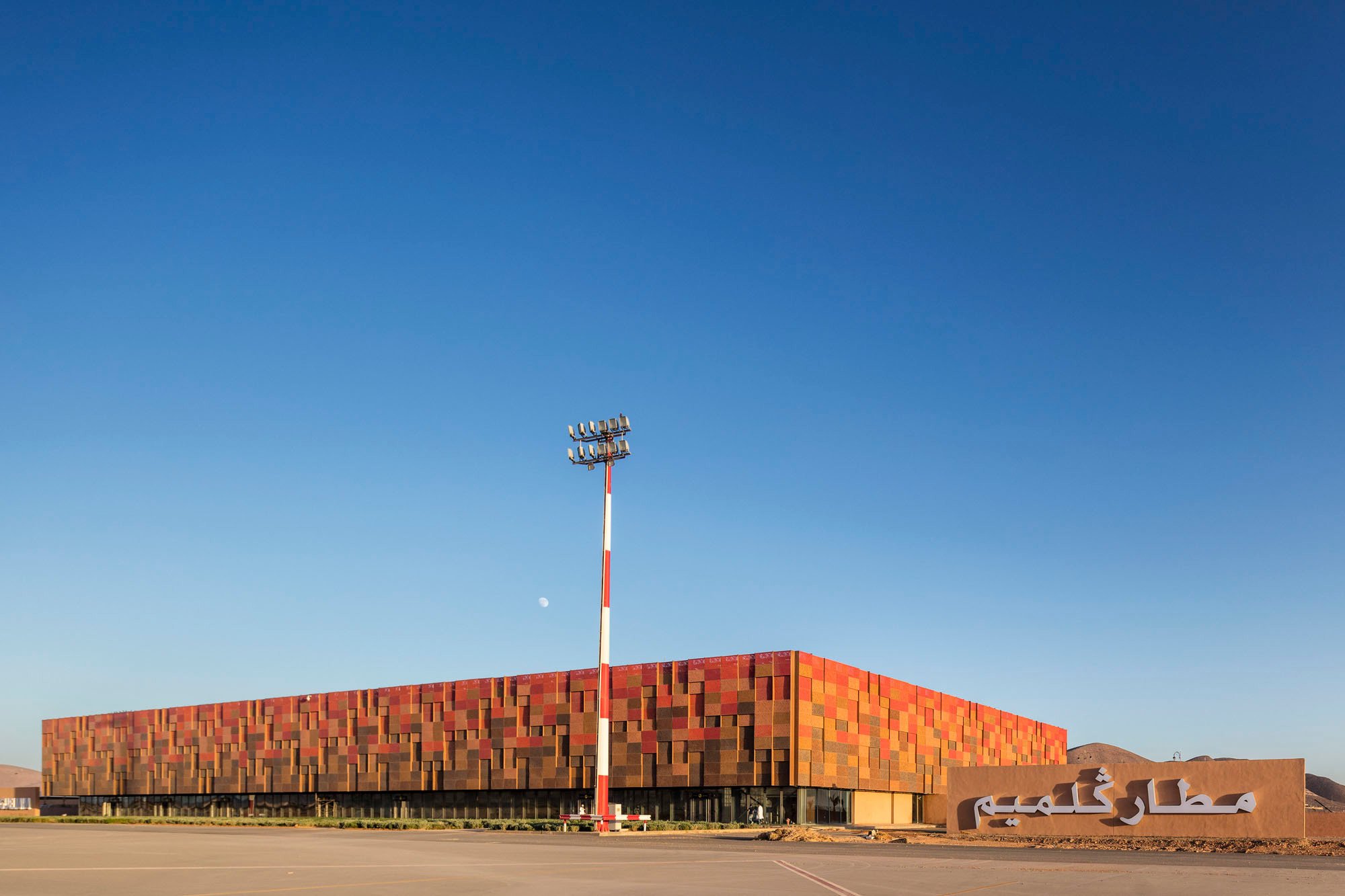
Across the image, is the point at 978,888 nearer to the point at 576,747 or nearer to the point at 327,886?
the point at 327,886

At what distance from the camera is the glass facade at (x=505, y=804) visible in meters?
66.1

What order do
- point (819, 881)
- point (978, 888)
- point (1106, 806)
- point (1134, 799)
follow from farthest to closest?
point (1106, 806) → point (1134, 799) → point (819, 881) → point (978, 888)

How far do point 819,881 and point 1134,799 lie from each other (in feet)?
85.9

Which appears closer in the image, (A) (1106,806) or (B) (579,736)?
(A) (1106,806)

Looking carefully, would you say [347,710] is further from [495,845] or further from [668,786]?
[495,845]

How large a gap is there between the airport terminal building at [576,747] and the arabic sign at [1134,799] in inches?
699

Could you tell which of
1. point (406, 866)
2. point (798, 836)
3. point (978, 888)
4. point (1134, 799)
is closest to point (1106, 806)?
point (1134, 799)

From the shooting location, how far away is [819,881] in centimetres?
2380

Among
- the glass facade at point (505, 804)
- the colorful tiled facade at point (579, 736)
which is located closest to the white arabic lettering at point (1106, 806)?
the colorful tiled facade at point (579, 736)

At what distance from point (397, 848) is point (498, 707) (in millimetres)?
43163

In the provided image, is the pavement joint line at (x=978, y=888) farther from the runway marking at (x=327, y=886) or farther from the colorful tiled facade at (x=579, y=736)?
the colorful tiled facade at (x=579, y=736)

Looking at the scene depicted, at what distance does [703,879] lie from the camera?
23.5m

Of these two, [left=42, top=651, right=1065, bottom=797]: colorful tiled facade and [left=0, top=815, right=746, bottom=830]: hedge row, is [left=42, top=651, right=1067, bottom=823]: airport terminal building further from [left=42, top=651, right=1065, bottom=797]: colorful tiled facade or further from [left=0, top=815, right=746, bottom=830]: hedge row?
[left=0, top=815, right=746, bottom=830]: hedge row

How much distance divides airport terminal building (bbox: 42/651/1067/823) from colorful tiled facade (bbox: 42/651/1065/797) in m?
0.11
